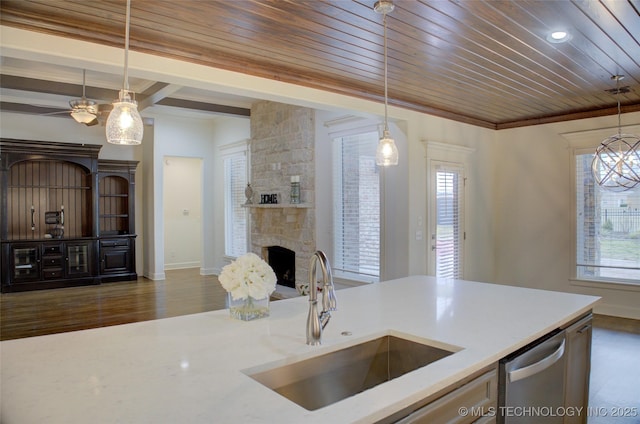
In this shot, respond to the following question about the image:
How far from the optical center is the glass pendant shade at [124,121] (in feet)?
5.54

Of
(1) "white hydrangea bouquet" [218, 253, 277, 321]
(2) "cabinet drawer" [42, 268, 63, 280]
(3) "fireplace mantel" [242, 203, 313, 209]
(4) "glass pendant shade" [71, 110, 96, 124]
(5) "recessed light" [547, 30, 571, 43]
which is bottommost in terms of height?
(2) "cabinet drawer" [42, 268, 63, 280]

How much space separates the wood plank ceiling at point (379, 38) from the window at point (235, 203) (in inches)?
174

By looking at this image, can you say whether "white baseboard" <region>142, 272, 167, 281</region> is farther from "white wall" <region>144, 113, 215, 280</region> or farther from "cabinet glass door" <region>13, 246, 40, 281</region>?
"cabinet glass door" <region>13, 246, 40, 281</region>

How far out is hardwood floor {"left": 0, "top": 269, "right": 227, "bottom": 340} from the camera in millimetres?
5152

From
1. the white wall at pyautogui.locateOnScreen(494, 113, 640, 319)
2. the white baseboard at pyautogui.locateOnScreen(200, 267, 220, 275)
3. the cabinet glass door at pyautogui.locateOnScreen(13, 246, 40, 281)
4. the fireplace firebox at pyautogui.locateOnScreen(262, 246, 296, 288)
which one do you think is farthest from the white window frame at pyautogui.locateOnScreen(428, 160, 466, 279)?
the cabinet glass door at pyautogui.locateOnScreen(13, 246, 40, 281)

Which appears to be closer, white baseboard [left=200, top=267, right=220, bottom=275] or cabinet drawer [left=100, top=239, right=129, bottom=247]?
cabinet drawer [left=100, top=239, right=129, bottom=247]

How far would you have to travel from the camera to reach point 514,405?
1.70 meters

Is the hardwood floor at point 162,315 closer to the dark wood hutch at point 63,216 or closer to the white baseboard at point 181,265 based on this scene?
the dark wood hutch at point 63,216

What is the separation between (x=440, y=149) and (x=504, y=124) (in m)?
1.60

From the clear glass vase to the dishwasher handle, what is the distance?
1.08 meters

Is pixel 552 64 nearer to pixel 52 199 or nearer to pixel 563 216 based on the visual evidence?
pixel 563 216

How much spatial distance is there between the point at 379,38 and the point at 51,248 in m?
7.19

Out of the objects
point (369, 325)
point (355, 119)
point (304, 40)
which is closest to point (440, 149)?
point (355, 119)

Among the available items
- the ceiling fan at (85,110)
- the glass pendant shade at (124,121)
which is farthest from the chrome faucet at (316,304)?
the ceiling fan at (85,110)
